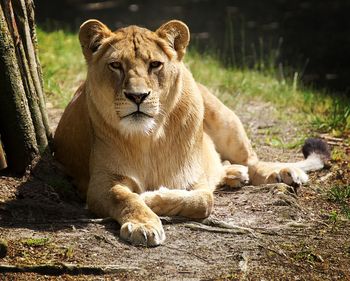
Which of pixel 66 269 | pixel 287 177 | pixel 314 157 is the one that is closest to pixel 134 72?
pixel 66 269

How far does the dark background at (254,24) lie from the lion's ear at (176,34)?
14.8 feet

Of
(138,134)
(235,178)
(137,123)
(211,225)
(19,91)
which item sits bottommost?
(235,178)

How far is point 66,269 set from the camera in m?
4.68

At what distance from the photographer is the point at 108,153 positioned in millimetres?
5855

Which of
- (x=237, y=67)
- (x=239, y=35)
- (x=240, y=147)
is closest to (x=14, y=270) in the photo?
(x=240, y=147)

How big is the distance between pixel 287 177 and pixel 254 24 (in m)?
6.59

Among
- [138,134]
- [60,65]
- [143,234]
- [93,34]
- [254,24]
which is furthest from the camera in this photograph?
[254,24]

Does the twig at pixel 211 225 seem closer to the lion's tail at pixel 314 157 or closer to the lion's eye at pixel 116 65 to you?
the lion's eye at pixel 116 65

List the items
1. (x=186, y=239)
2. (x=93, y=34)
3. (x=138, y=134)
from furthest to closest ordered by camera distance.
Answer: (x=93, y=34) → (x=138, y=134) → (x=186, y=239)

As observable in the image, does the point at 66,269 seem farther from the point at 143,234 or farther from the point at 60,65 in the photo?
the point at 60,65

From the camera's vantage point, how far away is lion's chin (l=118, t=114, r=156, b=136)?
5492 mm

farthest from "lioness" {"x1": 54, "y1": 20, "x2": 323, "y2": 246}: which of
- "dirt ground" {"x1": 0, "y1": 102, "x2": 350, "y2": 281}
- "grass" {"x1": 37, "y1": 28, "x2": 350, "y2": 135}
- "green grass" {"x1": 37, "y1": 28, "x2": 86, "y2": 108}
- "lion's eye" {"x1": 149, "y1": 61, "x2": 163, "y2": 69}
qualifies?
"grass" {"x1": 37, "y1": 28, "x2": 350, "y2": 135}

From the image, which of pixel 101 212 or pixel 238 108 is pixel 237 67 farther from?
pixel 101 212

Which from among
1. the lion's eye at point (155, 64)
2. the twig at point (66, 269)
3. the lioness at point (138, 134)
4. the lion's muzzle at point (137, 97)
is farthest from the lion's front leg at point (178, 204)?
the twig at point (66, 269)
